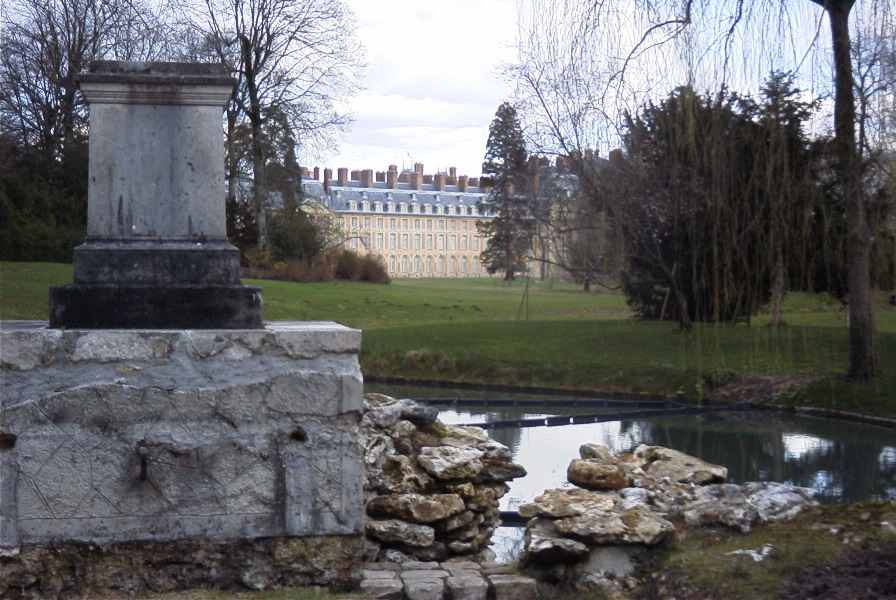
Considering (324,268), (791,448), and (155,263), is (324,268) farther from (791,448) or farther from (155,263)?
(155,263)

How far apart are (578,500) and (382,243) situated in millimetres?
79610

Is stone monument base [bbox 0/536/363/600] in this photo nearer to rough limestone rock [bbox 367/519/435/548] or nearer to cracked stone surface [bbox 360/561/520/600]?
cracked stone surface [bbox 360/561/520/600]

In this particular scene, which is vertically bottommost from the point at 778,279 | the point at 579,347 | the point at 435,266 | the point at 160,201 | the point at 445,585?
the point at 579,347

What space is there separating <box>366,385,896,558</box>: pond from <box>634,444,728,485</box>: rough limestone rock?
0.97 meters

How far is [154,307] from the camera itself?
479 centimetres

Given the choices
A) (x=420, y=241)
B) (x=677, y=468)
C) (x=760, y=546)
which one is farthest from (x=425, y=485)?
(x=420, y=241)

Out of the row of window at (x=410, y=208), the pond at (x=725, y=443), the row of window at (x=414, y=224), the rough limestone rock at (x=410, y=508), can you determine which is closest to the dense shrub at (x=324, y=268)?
the pond at (x=725, y=443)

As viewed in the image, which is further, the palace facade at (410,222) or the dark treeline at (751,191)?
the palace facade at (410,222)

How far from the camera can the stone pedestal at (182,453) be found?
14.7 ft

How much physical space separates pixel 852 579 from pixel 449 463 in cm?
241

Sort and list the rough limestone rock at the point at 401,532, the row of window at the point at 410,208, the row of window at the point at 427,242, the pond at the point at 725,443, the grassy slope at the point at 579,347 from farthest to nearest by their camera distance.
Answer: the row of window at the point at 410,208 → the row of window at the point at 427,242 → the grassy slope at the point at 579,347 → the pond at the point at 725,443 → the rough limestone rock at the point at 401,532

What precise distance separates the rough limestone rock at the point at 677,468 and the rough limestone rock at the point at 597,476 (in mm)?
492

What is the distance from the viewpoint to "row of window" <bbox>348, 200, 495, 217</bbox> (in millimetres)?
84750

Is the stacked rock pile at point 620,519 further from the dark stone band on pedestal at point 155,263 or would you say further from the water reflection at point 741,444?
the water reflection at point 741,444
